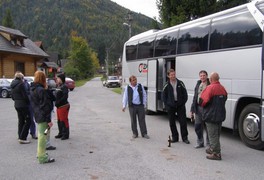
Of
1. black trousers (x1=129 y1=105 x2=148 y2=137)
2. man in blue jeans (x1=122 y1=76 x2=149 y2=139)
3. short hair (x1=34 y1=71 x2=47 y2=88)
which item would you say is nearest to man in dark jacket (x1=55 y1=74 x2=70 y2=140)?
man in blue jeans (x1=122 y1=76 x2=149 y2=139)

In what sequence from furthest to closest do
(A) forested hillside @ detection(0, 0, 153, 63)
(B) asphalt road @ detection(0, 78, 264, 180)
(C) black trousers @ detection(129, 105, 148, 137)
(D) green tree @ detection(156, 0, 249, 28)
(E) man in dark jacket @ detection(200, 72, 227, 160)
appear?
(A) forested hillside @ detection(0, 0, 153, 63), (D) green tree @ detection(156, 0, 249, 28), (C) black trousers @ detection(129, 105, 148, 137), (E) man in dark jacket @ detection(200, 72, 227, 160), (B) asphalt road @ detection(0, 78, 264, 180)

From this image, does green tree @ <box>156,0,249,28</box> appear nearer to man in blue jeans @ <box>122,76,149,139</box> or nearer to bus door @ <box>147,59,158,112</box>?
bus door @ <box>147,59,158,112</box>

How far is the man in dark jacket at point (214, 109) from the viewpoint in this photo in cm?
676

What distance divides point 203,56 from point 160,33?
3.50 m

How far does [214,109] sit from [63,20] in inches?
5557

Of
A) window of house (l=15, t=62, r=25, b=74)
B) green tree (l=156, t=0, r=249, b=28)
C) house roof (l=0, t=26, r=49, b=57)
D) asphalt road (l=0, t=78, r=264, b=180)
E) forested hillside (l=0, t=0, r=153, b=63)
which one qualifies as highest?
forested hillside (l=0, t=0, r=153, b=63)

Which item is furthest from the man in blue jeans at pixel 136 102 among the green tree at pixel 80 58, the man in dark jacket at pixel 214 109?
the green tree at pixel 80 58

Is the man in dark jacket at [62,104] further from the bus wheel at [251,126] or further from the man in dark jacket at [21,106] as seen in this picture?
the bus wheel at [251,126]

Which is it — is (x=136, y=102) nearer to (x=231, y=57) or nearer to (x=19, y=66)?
(x=231, y=57)

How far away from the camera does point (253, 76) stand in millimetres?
7918

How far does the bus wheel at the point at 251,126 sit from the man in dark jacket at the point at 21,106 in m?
5.36

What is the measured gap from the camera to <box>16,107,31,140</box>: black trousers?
8680 mm

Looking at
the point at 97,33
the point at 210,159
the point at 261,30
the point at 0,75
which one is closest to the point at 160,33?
the point at 261,30

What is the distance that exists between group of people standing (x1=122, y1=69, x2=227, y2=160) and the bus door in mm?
3513
